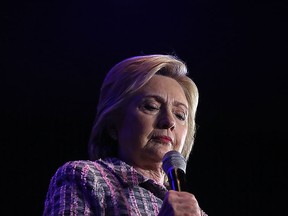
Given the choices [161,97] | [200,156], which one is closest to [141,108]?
[161,97]

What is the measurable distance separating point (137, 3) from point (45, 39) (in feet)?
2.04

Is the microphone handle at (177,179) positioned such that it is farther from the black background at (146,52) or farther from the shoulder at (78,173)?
the black background at (146,52)

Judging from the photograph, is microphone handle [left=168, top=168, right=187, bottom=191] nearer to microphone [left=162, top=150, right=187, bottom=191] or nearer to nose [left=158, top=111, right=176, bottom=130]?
microphone [left=162, top=150, right=187, bottom=191]

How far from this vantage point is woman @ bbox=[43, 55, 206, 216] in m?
1.34

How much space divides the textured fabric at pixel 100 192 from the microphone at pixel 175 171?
0.16 meters

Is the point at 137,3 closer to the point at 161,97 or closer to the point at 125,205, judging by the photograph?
the point at 161,97

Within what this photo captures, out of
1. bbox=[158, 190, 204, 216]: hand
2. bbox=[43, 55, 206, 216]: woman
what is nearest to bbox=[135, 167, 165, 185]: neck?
bbox=[43, 55, 206, 216]: woman

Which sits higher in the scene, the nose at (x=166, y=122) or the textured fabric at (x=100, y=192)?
the nose at (x=166, y=122)

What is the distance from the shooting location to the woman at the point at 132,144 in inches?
52.8

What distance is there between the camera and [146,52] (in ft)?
10.1

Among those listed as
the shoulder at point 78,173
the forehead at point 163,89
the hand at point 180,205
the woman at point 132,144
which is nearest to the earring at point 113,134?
the woman at point 132,144

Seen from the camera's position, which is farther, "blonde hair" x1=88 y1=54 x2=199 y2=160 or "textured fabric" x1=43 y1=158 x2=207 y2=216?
"blonde hair" x1=88 y1=54 x2=199 y2=160

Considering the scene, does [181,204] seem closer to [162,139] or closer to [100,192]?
[100,192]

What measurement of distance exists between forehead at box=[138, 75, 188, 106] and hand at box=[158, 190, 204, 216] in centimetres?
69
